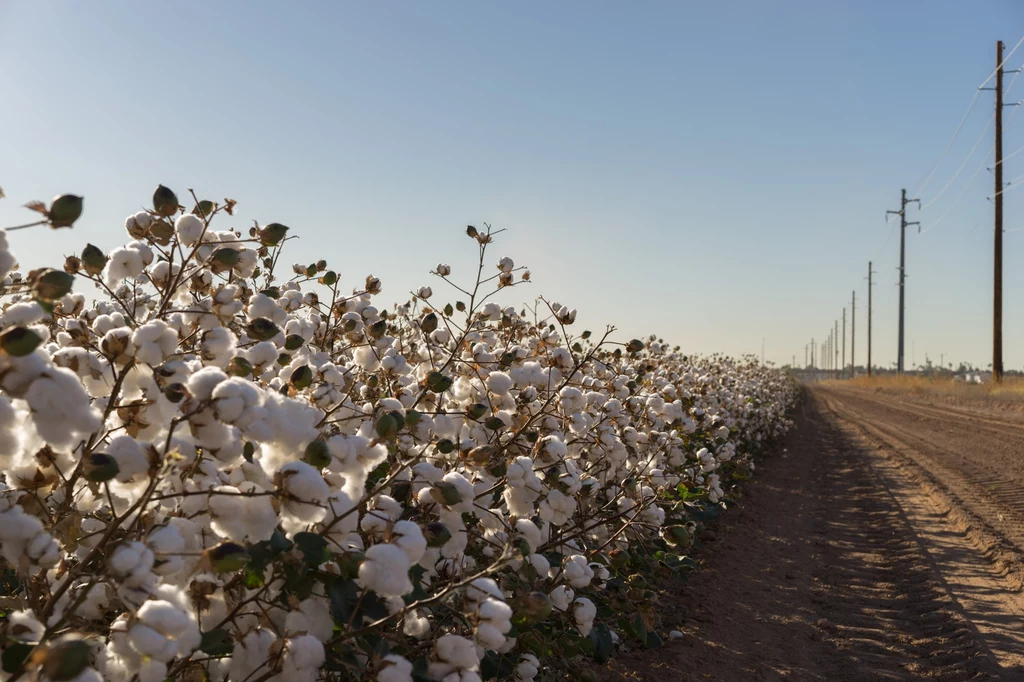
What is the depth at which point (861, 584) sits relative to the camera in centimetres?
571

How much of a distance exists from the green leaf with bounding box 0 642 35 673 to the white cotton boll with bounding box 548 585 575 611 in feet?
4.65

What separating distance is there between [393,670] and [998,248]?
27195mm

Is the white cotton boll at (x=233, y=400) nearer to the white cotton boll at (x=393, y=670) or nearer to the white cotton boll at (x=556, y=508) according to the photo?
the white cotton boll at (x=393, y=670)

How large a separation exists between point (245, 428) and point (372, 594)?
528 mm

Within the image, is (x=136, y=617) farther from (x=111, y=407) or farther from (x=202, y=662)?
(x=202, y=662)

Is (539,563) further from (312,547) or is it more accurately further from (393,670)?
(312,547)

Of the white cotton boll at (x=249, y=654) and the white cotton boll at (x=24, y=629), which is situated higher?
the white cotton boll at (x=24, y=629)

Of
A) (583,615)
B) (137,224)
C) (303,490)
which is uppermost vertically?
(137,224)

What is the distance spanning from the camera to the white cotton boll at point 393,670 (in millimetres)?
1451

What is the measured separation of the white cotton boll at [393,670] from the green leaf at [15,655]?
0.58m

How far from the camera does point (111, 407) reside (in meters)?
1.50

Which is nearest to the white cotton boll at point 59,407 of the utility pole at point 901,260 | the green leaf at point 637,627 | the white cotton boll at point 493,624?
the white cotton boll at point 493,624

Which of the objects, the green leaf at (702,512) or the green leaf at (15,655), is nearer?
the green leaf at (15,655)

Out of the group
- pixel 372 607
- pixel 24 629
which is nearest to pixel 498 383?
pixel 372 607
